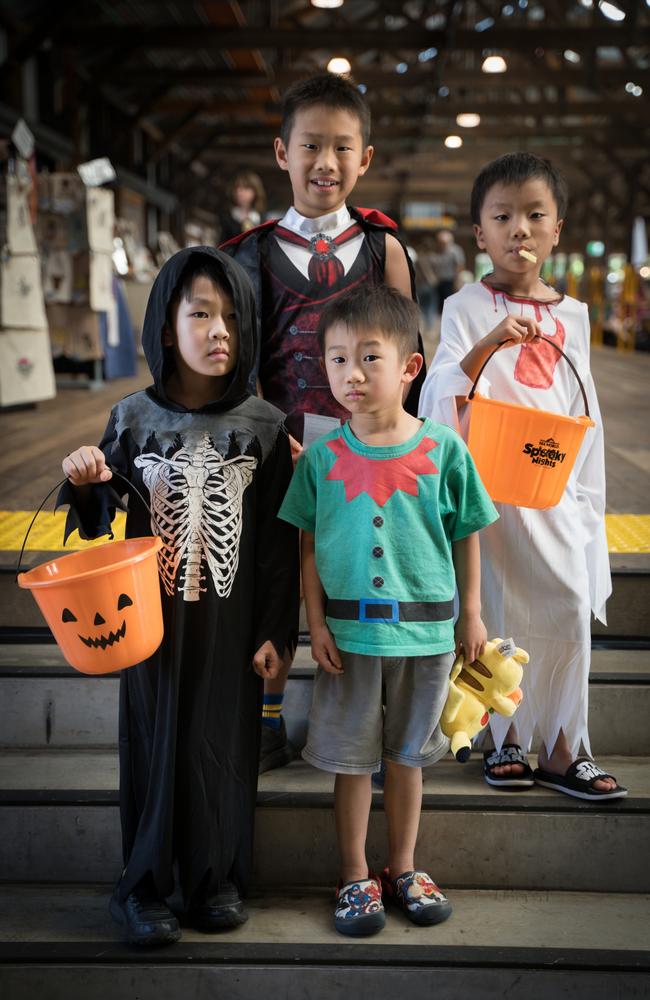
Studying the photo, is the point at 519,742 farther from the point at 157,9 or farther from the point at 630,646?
the point at 157,9

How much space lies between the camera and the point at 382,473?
1874 mm

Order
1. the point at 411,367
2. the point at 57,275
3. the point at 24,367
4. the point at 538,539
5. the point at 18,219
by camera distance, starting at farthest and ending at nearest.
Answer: the point at 57,275, the point at 24,367, the point at 18,219, the point at 538,539, the point at 411,367

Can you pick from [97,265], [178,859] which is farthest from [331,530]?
[97,265]

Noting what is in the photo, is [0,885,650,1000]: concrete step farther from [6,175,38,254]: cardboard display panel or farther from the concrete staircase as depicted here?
[6,175,38,254]: cardboard display panel

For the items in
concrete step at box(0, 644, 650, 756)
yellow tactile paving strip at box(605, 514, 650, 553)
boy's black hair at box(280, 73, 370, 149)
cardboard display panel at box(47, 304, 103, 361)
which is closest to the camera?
boy's black hair at box(280, 73, 370, 149)

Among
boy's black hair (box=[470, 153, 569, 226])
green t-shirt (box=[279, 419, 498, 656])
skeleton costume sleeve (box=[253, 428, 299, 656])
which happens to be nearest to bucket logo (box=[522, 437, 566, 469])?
green t-shirt (box=[279, 419, 498, 656])

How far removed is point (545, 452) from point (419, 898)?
965 mm

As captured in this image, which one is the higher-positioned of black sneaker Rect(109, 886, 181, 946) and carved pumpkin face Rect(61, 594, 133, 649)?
carved pumpkin face Rect(61, 594, 133, 649)

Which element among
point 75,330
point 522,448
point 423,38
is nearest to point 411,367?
point 522,448

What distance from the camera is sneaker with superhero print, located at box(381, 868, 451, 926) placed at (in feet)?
6.43

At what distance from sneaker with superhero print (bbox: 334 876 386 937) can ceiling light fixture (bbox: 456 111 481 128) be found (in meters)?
17.9

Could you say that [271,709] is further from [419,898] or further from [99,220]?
[99,220]

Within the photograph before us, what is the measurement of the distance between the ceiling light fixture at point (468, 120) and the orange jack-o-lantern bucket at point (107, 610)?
17926mm

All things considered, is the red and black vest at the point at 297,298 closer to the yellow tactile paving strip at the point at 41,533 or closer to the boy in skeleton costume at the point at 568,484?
the boy in skeleton costume at the point at 568,484
